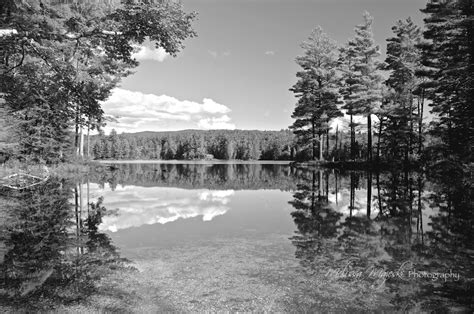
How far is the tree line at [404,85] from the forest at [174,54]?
3.7 inches

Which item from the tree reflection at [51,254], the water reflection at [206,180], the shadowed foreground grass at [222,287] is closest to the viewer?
the shadowed foreground grass at [222,287]

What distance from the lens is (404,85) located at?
87.7 ft

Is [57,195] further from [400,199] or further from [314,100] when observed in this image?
[314,100]

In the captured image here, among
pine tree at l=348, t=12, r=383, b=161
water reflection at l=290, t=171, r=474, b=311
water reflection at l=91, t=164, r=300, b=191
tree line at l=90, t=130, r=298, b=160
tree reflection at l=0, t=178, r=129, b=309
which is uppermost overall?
pine tree at l=348, t=12, r=383, b=161

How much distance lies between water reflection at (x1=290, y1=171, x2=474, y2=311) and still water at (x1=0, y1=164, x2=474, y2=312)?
0.09ft

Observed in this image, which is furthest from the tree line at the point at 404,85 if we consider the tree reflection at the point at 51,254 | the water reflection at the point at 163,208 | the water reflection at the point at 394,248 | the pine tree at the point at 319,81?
the tree reflection at the point at 51,254

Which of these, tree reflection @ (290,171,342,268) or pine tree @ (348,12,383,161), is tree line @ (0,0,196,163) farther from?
pine tree @ (348,12,383,161)

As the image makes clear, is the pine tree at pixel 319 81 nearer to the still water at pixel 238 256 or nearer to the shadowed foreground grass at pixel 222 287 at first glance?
the still water at pixel 238 256

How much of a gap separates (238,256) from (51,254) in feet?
11.8

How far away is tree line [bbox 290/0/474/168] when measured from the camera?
607 inches

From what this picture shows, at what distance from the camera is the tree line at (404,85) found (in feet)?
50.6

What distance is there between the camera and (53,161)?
2475cm

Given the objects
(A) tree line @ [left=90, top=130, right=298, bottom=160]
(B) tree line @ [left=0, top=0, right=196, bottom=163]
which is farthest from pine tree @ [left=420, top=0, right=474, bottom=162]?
(A) tree line @ [left=90, top=130, right=298, bottom=160]

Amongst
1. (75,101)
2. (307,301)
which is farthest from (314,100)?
(307,301)
